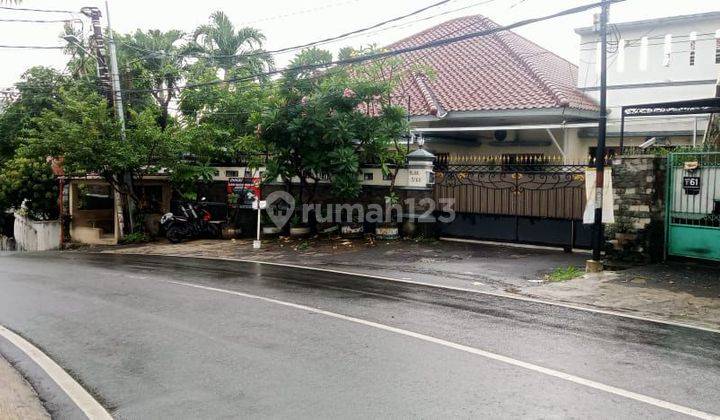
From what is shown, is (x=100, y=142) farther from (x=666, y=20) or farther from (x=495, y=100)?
(x=666, y=20)

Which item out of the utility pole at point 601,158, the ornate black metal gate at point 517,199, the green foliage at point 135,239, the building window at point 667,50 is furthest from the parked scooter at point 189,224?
the building window at point 667,50

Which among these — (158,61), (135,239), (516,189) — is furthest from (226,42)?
(516,189)

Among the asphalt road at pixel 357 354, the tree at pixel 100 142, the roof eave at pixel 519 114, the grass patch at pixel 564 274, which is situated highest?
the roof eave at pixel 519 114

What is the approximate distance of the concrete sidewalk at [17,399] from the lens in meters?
5.25

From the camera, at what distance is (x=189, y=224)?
21.4 m

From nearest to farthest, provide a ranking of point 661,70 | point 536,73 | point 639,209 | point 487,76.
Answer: point 639,209, point 661,70, point 536,73, point 487,76

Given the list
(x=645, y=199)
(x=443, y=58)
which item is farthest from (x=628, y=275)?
(x=443, y=58)

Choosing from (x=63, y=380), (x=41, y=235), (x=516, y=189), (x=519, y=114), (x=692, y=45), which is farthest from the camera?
(x=41, y=235)

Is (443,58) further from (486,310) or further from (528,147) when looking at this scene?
(486,310)

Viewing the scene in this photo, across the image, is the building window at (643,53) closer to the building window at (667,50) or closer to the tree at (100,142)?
the building window at (667,50)

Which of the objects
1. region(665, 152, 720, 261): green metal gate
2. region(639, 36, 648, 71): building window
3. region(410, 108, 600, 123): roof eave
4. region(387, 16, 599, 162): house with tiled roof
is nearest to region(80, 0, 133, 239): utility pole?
region(387, 16, 599, 162): house with tiled roof

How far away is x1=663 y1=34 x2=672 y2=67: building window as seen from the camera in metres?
19.1

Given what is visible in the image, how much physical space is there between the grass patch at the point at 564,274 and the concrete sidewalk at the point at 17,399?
8859mm

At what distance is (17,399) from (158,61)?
2043 cm
